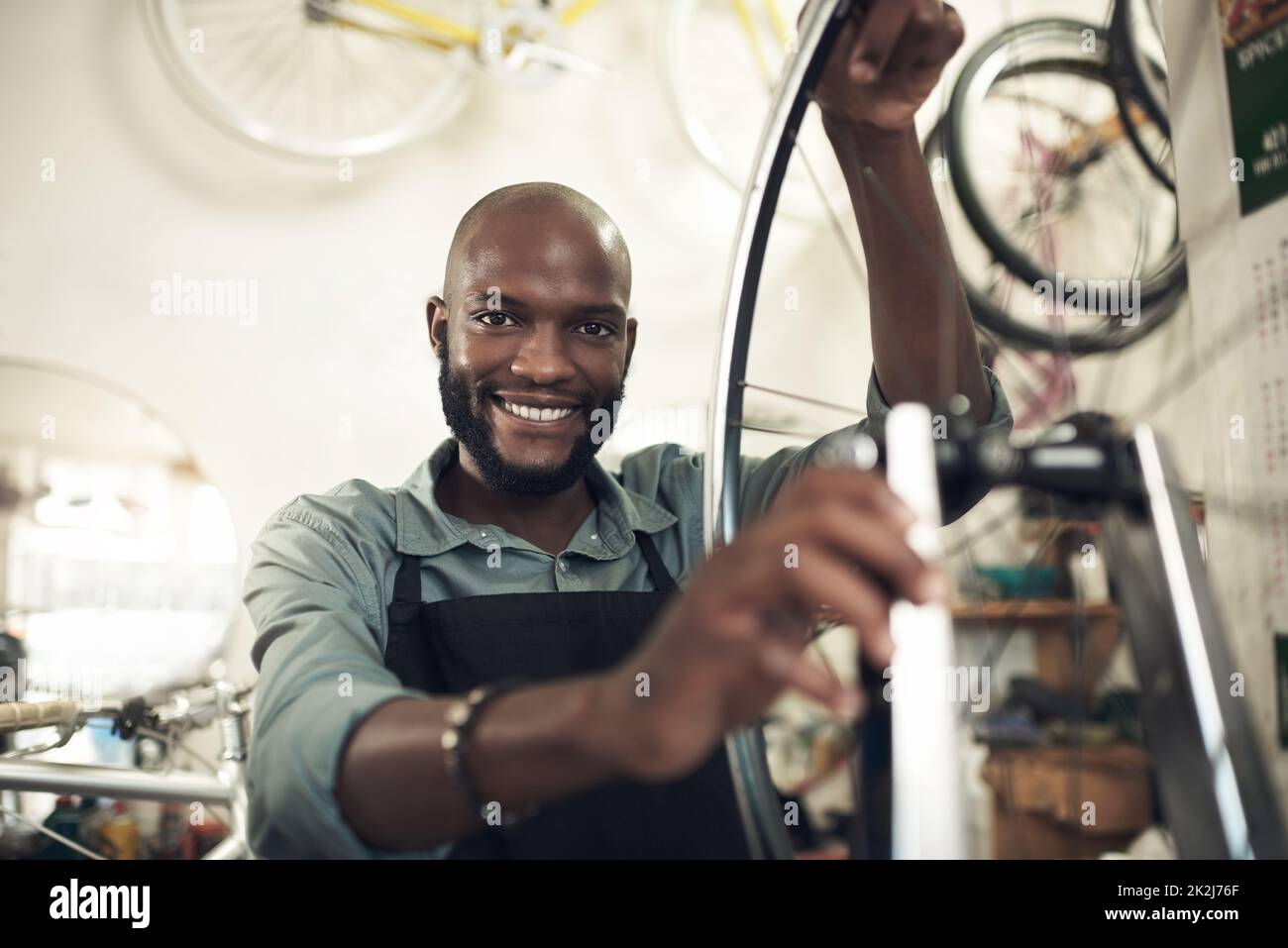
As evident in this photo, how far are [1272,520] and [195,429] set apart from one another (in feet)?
4.26

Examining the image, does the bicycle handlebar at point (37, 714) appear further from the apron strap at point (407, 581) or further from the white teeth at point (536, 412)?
the white teeth at point (536, 412)

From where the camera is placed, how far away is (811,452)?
2.56 ft

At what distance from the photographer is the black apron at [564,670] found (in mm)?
685

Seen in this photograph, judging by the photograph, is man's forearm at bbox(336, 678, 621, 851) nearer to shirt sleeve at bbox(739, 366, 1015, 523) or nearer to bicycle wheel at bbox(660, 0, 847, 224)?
shirt sleeve at bbox(739, 366, 1015, 523)

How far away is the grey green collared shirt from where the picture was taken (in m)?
0.49

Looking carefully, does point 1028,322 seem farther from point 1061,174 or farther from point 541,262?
point 541,262

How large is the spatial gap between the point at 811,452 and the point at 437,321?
35 centimetres

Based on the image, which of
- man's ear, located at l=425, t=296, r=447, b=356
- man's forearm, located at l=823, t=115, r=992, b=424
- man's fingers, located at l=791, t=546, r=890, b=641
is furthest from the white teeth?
man's fingers, located at l=791, t=546, r=890, b=641

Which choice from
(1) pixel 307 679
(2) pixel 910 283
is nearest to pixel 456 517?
(1) pixel 307 679

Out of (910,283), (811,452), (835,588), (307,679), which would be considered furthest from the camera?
(811,452)

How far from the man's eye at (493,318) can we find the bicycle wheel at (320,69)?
0.83 m

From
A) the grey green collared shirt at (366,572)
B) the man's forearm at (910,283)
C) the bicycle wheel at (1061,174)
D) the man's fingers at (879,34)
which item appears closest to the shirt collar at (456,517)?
the grey green collared shirt at (366,572)

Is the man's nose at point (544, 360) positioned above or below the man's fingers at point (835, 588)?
above
